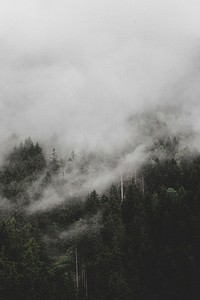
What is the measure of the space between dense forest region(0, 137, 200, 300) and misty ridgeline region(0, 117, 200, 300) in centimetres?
18

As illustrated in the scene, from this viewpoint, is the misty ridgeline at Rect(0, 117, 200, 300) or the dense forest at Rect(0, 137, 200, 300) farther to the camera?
the misty ridgeline at Rect(0, 117, 200, 300)

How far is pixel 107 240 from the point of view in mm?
93812

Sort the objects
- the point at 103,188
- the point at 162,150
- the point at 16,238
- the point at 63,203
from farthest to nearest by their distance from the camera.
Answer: the point at 162,150
the point at 103,188
the point at 63,203
the point at 16,238

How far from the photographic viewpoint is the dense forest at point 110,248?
→ 79.6 m

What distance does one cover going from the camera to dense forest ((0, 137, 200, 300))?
79.6 metres

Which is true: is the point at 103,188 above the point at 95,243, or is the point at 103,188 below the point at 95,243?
above

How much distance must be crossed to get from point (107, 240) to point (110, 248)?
3895mm

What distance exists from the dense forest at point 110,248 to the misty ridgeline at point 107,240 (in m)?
0.18

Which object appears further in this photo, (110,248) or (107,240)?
(107,240)

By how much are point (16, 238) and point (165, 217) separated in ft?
108

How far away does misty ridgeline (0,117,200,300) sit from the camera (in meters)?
79.9

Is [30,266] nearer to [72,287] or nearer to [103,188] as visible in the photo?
[72,287]

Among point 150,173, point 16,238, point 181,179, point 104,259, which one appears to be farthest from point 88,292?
point 150,173

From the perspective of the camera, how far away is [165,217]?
96062 millimetres
